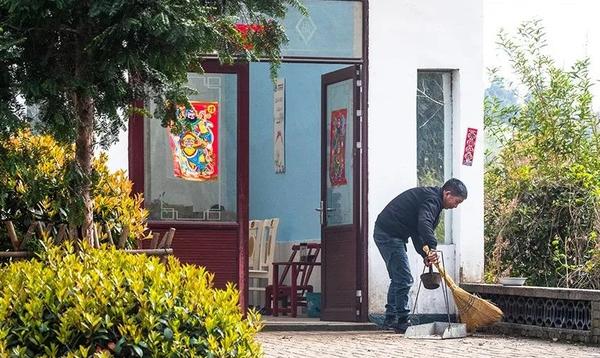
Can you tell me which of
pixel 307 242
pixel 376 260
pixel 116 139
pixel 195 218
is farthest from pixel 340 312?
pixel 116 139

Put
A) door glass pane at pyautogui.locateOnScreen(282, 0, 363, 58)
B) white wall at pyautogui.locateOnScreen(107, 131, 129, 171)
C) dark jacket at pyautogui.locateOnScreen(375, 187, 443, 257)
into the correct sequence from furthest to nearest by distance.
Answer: door glass pane at pyautogui.locateOnScreen(282, 0, 363, 58), dark jacket at pyautogui.locateOnScreen(375, 187, 443, 257), white wall at pyautogui.locateOnScreen(107, 131, 129, 171)

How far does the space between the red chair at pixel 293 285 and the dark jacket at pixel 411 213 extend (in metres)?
2.46

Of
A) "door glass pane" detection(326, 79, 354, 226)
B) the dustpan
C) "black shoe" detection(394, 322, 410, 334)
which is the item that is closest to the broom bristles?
the dustpan

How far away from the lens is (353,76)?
52.1 ft

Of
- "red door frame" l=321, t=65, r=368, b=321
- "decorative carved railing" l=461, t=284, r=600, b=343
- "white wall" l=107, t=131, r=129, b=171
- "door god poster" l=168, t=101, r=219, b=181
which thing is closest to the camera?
"decorative carved railing" l=461, t=284, r=600, b=343

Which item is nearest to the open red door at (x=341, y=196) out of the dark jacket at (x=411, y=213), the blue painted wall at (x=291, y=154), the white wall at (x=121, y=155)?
the dark jacket at (x=411, y=213)

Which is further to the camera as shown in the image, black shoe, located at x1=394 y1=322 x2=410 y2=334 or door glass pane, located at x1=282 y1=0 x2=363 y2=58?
door glass pane, located at x1=282 y1=0 x2=363 y2=58

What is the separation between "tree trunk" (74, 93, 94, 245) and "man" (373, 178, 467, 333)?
6.91 m

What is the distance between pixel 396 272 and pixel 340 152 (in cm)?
172

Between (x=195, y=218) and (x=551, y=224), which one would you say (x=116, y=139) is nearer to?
(x=195, y=218)

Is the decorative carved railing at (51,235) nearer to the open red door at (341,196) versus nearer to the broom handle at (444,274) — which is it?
the broom handle at (444,274)

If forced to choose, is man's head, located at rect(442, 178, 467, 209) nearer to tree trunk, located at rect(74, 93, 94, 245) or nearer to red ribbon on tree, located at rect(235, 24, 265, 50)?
red ribbon on tree, located at rect(235, 24, 265, 50)

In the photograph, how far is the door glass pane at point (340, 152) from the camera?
16.0m

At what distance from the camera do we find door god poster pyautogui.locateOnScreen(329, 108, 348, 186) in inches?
635
